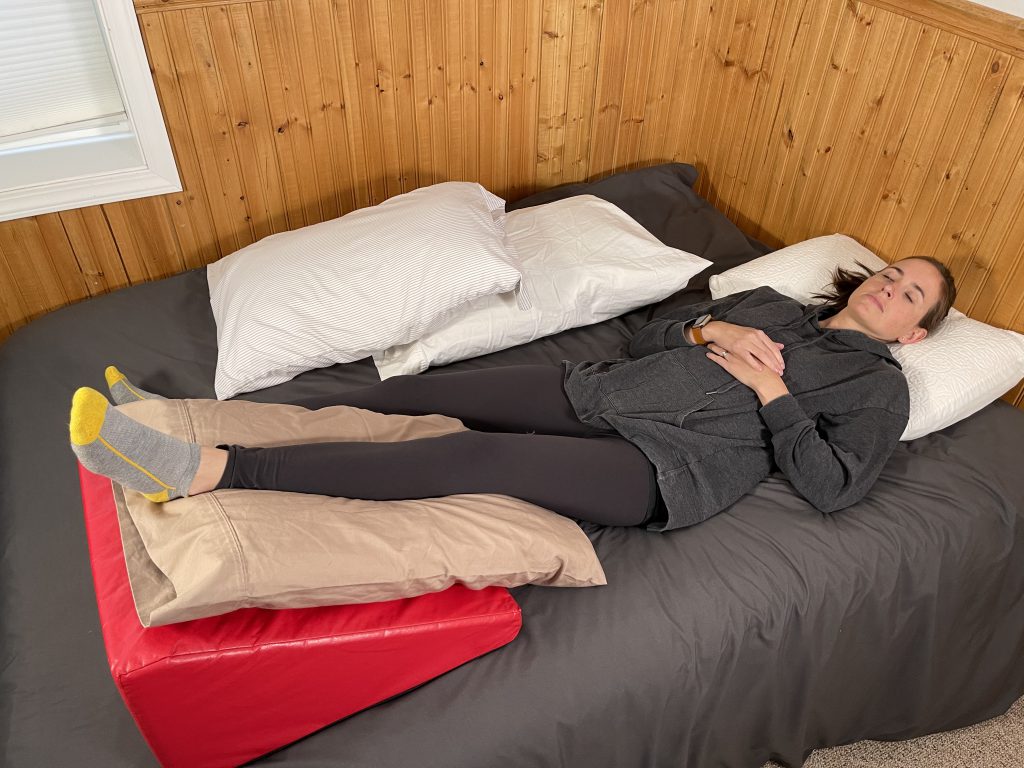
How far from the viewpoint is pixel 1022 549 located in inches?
58.1

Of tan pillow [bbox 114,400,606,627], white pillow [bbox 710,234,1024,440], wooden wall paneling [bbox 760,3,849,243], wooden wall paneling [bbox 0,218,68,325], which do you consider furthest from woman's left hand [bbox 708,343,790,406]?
wooden wall paneling [bbox 0,218,68,325]

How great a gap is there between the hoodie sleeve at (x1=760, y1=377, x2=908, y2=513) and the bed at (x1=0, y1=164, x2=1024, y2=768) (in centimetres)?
6

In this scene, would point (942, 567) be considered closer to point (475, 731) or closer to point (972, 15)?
point (475, 731)

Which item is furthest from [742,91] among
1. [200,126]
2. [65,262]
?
[65,262]

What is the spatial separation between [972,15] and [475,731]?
1.66 m

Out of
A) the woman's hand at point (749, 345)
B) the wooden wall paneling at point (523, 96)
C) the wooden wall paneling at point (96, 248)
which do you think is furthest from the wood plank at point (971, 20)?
the wooden wall paneling at point (96, 248)

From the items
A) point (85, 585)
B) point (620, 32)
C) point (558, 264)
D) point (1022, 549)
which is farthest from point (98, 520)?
point (620, 32)

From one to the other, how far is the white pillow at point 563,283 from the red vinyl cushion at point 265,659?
66 cm

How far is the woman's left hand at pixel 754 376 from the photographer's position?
57.5 inches

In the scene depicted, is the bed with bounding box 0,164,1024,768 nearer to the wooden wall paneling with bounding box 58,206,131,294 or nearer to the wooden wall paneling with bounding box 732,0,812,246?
the wooden wall paneling with bounding box 58,206,131,294

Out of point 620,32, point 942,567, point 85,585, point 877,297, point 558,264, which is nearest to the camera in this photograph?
point 85,585

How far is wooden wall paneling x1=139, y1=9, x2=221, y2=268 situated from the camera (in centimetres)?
169

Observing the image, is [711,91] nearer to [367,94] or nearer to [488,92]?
[488,92]

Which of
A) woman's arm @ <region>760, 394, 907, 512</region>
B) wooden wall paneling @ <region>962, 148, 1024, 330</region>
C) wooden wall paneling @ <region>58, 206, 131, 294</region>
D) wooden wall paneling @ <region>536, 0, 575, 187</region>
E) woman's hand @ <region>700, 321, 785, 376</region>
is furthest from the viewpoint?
wooden wall paneling @ <region>536, 0, 575, 187</region>
